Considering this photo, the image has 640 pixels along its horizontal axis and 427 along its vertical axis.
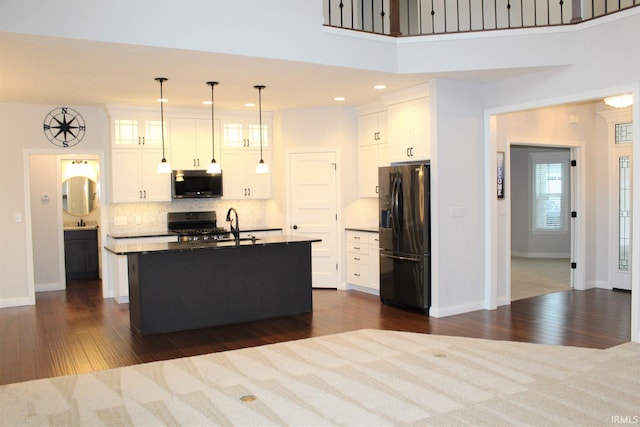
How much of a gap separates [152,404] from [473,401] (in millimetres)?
2176

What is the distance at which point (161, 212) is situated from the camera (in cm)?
805

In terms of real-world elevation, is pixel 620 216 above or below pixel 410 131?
below

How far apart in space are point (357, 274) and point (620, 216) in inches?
152

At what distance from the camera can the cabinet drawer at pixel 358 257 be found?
7648mm

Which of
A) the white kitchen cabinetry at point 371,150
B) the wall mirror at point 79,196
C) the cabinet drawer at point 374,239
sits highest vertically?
the white kitchen cabinetry at point 371,150

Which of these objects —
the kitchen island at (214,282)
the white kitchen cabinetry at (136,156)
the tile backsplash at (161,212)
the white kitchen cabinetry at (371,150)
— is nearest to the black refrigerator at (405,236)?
the white kitchen cabinetry at (371,150)

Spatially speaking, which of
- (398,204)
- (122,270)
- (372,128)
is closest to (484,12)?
(372,128)

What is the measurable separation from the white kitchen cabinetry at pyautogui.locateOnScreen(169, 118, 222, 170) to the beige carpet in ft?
12.2

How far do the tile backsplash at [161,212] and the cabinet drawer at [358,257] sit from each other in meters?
1.63

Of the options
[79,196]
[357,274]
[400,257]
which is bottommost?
[357,274]

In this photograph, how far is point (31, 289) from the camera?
7.32 meters

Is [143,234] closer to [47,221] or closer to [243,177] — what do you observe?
[243,177]

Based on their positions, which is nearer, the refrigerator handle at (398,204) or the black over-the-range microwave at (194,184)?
the refrigerator handle at (398,204)

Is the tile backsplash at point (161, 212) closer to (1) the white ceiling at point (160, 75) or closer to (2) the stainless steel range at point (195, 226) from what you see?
(2) the stainless steel range at point (195, 226)
